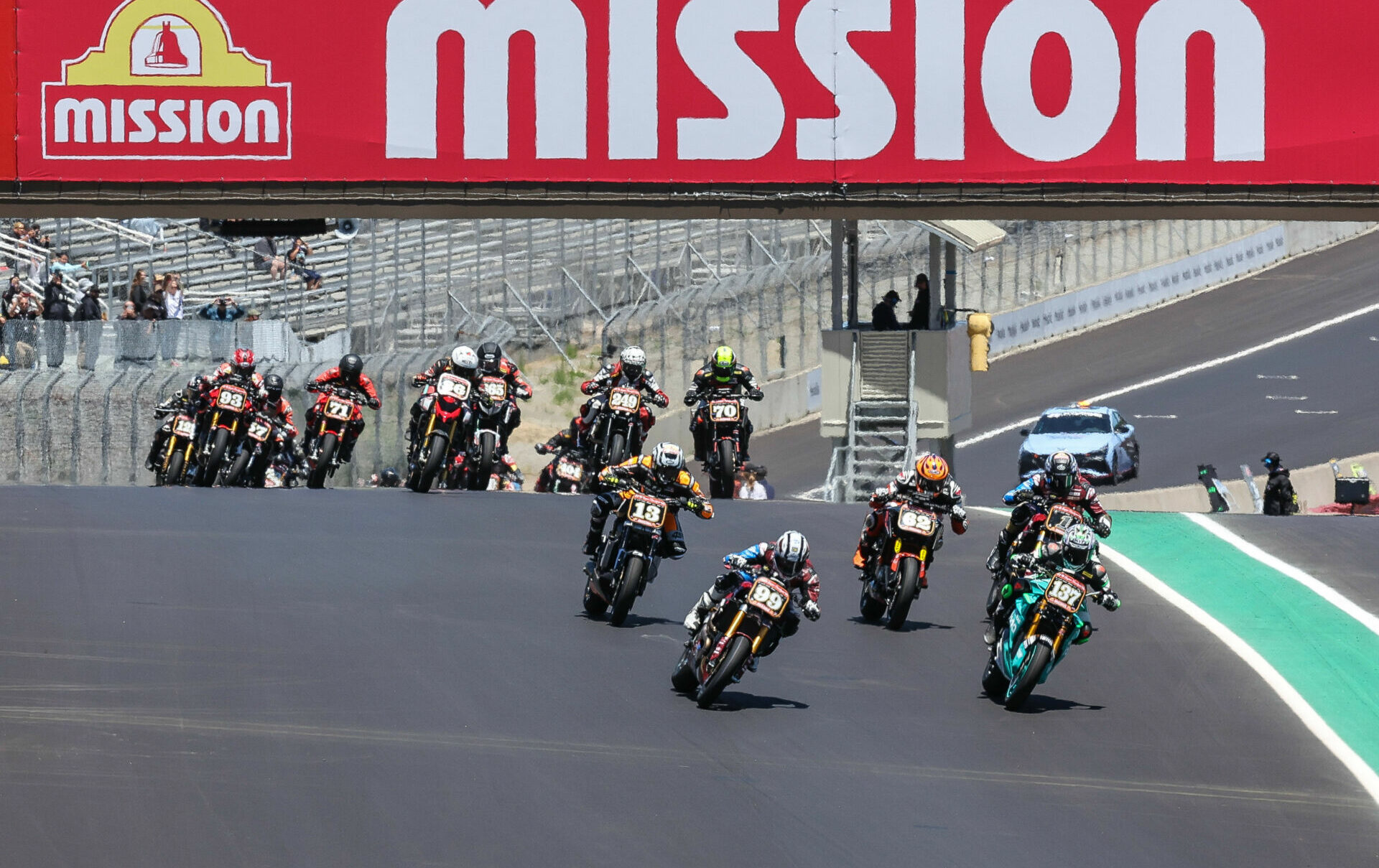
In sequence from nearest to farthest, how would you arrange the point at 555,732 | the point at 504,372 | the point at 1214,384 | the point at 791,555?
1. the point at 555,732
2. the point at 791,555
3. the point at 504,372
4. the point at 1214,384

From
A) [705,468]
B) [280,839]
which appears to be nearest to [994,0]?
[705,468]

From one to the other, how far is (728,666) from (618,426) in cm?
939

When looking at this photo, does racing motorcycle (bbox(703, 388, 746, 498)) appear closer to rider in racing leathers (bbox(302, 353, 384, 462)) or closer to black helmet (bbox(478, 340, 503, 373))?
black helmet (bbox(478, 340, 503, 373))

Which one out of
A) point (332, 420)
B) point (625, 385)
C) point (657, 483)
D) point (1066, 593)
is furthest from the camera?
point (332, 420)

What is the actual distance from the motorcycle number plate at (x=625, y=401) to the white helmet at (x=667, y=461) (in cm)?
634

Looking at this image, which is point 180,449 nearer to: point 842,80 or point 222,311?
point 842,80

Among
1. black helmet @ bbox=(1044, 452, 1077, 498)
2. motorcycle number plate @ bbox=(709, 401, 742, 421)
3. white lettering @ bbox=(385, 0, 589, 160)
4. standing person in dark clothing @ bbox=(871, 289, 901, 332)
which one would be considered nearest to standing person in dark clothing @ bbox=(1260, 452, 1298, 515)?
standing person in dark clothing @ bbox=(871, 289, 901, 332)

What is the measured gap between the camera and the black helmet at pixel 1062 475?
17688 mm

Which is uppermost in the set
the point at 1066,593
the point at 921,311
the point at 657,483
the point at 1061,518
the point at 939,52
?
the point at 939,52

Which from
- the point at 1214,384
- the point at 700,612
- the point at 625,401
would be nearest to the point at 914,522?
the point at 700,612

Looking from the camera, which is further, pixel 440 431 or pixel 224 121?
pixel 224 121

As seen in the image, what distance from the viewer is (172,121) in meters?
24.8

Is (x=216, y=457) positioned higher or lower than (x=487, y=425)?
lower

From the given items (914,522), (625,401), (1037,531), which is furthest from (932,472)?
(625,401)
